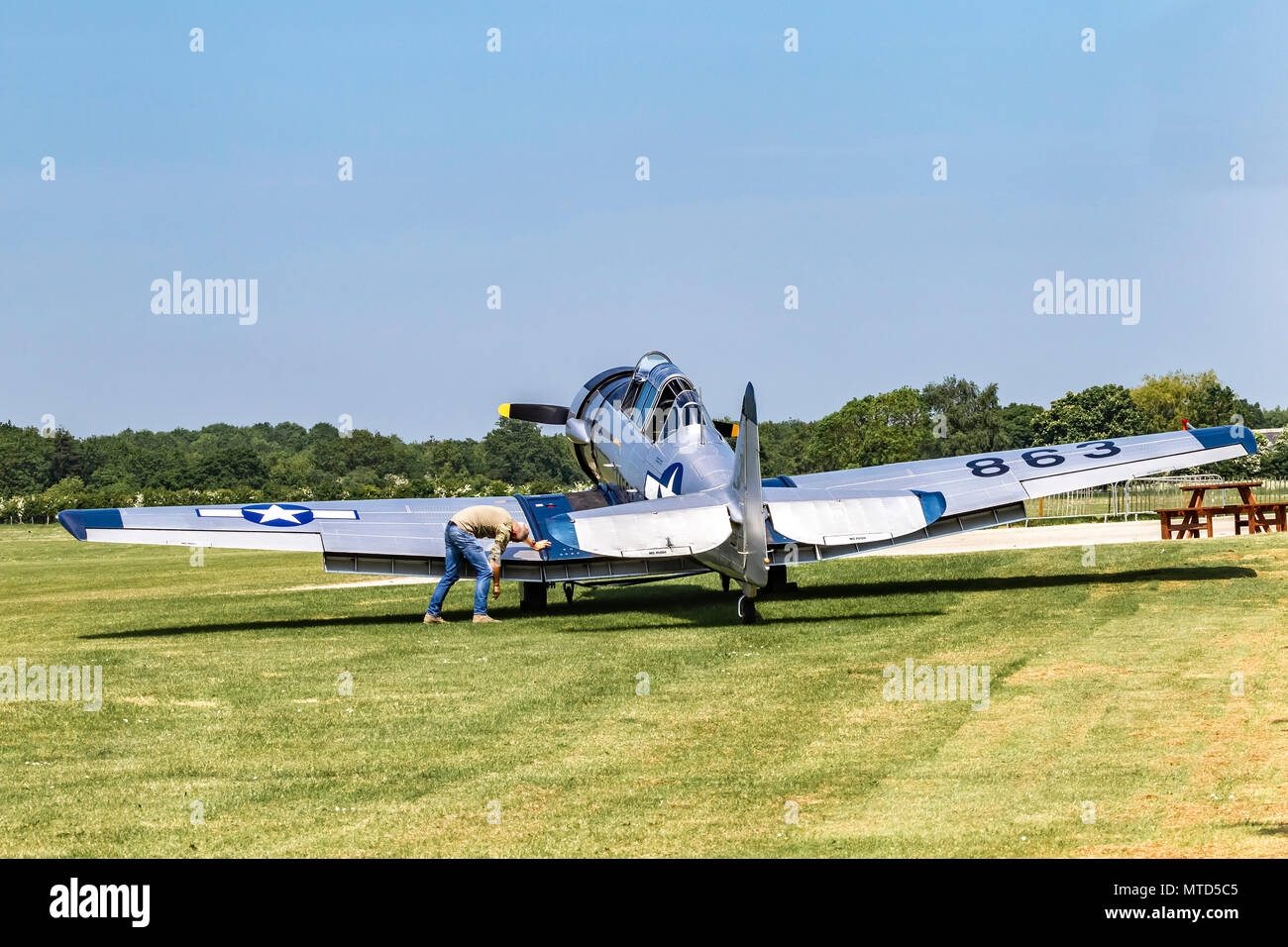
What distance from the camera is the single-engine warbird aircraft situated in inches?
576

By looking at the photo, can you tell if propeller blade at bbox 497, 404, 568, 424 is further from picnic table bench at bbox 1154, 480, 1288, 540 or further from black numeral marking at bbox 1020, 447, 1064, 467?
picnic table bench at bbox 1154, 480, 1288, 540

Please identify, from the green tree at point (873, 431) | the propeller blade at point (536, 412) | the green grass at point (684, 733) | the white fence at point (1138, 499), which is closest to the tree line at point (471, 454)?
the green tree at point (873, 431)

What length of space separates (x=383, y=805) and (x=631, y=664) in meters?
5.28

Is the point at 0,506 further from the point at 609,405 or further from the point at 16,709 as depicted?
the point at 16,709

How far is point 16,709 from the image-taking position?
11320mm

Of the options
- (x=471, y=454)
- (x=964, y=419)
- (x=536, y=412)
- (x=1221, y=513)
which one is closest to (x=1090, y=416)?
(x=964, y=419)

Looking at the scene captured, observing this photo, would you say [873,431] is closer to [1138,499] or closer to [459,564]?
[1138,499]

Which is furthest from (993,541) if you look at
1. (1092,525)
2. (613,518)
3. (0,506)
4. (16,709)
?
(0,506)

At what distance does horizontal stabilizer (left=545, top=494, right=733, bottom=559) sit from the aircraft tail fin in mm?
265

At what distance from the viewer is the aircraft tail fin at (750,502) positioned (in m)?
14.0

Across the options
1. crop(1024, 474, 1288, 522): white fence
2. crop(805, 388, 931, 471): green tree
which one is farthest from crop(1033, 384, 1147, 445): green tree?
crop(1024, 474, 1288, 522): white fence

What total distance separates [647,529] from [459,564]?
373cm

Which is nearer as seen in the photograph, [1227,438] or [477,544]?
[477,544]

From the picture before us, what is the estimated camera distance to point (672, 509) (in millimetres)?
14797
